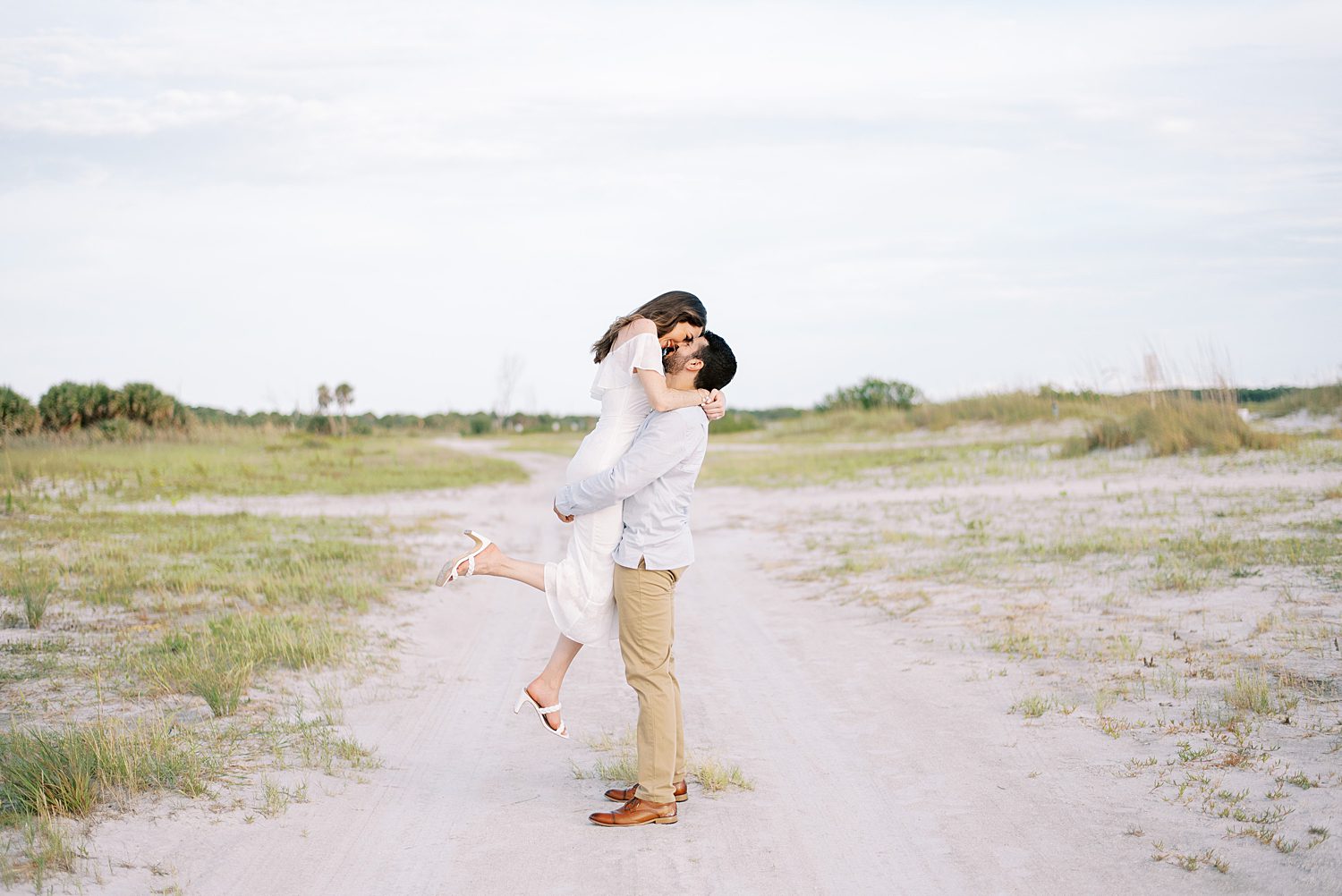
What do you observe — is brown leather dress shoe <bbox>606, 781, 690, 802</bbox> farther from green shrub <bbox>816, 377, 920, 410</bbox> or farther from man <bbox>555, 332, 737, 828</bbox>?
green shrub <bbox>816, 377, 920, 410</bbox>

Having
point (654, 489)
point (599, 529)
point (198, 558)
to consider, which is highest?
point (654, 489)

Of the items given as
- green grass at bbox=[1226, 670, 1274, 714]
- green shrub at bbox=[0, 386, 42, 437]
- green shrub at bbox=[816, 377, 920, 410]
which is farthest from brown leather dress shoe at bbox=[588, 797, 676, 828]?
green shrub at bbox=[816, 377, 920, 410]

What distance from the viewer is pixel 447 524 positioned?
15703mm

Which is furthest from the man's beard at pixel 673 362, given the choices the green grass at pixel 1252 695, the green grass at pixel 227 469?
the green grass at pixel 227 469

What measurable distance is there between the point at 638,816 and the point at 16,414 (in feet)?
96.1

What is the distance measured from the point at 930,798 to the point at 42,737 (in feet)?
12.7

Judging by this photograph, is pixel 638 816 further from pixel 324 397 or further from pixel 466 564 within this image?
pixel 324 397

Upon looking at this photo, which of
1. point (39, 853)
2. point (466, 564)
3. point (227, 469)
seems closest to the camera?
point (39, 853)

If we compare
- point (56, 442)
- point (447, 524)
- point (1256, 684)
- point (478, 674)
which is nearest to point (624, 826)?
point (478, 674)

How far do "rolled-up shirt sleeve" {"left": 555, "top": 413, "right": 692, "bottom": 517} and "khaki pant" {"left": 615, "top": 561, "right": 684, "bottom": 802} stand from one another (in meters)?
0.34

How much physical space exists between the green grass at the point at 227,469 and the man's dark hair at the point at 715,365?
624 inches

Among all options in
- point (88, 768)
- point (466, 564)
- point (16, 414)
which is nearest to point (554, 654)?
point (466, 564)

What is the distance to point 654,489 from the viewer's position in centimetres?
438

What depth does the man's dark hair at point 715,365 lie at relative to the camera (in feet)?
14.5
